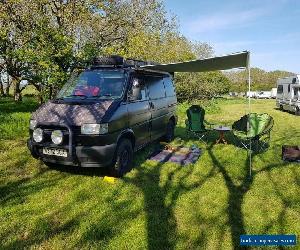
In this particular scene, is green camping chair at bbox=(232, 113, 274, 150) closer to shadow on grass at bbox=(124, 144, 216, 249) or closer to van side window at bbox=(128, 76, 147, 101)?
shadow on grass at bbox=(124, 144, 216, 249)

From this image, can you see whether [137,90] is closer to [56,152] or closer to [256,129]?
[56,152]

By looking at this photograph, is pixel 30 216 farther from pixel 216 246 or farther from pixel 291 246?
pixel 291 246

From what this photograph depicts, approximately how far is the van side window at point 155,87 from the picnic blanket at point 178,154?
1538 millimetres

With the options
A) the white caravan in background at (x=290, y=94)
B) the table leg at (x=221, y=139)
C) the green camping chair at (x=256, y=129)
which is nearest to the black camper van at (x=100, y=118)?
the green camping chair at (x=256, y=129)

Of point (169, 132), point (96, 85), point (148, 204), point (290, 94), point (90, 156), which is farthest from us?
point (290, 94)

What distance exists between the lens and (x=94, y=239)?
4270mm

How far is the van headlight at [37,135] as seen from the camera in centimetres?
616

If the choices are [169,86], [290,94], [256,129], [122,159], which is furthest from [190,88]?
[122,159]

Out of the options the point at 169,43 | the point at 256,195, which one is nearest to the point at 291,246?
the point at 256,195

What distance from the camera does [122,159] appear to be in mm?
6648

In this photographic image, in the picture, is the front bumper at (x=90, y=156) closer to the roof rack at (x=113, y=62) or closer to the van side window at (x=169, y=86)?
the roof rack at (x=113, y=62)

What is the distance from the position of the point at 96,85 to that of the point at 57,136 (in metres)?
1.66

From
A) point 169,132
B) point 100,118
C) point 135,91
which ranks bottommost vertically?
point 169,132

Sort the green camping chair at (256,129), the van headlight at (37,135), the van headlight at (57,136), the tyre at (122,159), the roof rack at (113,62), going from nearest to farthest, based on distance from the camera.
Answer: the van headlight at (57,136), the van headlight at (37,135), the tyre at (122,159), the roof rack at (113,62), the green camping chair at (256,129)
